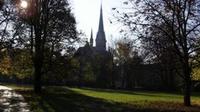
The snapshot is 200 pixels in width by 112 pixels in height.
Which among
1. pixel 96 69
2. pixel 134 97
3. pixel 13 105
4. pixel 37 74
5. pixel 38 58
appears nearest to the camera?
pixel 13 105

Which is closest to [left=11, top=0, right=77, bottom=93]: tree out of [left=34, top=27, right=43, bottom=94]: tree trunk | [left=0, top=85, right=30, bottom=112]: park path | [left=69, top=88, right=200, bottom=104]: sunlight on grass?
[left=34, top=27, right=43, bottom=94]: tree trunk

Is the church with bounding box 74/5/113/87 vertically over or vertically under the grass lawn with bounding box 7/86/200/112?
over

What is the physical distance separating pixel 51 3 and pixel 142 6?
16230 millimetres

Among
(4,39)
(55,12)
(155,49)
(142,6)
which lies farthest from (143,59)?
(4,39)

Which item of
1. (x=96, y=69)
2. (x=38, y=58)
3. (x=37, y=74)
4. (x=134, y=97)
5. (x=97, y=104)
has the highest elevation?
(x=96, y=69)

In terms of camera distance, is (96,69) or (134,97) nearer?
(134,97)

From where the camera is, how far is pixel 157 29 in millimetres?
29109

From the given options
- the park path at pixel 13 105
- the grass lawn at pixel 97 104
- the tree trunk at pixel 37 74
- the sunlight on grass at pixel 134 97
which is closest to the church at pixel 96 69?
the sunlight on grass at pixel 134 97

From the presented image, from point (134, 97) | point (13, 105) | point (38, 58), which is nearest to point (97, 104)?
point (13, 105)

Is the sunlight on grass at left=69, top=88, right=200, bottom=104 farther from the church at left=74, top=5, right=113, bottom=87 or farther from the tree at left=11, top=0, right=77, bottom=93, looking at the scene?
the church at left=74, top=5, right=113, bottom=87

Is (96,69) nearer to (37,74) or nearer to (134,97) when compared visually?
(134,97)

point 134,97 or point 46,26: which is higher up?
point 46,26

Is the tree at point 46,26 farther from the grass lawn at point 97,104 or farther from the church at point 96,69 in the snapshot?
the church at point 96,69

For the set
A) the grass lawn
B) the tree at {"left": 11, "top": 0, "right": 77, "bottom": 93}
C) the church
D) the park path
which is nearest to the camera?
the park path
